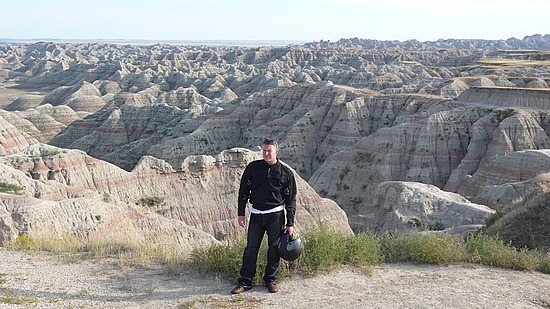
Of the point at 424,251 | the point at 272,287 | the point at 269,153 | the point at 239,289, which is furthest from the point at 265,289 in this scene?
the point at 424,251

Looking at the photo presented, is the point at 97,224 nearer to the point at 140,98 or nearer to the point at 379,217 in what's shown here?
the point at 379,217

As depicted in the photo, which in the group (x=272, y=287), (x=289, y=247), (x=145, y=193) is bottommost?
(x=145, y=193)

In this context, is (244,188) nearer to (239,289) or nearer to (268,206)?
(268,206)

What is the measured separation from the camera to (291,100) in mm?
74250

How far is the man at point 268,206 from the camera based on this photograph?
867 centimetres

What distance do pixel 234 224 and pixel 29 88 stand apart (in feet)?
465

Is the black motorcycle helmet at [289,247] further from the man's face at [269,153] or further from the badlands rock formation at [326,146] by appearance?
the badlands rock formation at [326,146]

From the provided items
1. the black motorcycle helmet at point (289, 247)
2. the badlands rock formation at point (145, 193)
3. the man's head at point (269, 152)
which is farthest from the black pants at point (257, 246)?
the badlands rock formation at point (145, 193)

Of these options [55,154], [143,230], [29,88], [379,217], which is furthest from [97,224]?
[29,88]

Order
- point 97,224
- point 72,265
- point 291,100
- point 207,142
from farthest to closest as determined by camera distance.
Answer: point 291,100 < point 207,142 < point 97,224 < point 72,265

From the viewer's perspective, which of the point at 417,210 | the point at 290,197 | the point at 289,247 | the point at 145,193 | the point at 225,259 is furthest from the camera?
the point at 417,210

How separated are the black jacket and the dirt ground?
1.52 metres

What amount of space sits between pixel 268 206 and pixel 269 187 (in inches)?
14.3

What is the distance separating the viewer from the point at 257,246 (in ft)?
29.0
